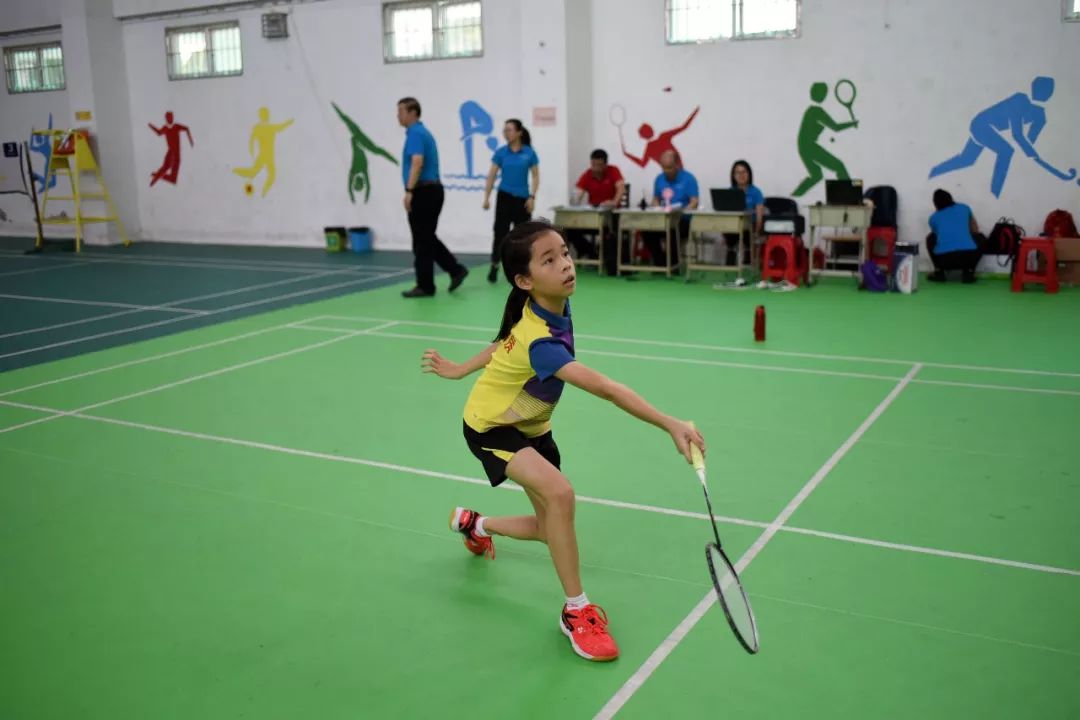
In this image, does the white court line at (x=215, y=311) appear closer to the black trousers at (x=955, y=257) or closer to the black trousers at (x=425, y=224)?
the black trousers at (x=425, y=224)

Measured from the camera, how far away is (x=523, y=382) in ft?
13.4

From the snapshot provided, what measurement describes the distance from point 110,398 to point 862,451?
5665mm

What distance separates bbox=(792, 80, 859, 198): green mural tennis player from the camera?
13656mm

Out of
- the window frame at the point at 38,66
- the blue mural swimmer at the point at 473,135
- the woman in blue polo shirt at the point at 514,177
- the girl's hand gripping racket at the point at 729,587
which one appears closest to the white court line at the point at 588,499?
the girl's hand gripping racket at the point at 729,587

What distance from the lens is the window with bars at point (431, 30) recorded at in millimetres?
16250

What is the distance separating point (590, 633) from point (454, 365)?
130 centimetres

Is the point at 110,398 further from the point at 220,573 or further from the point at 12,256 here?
the point at 12,256

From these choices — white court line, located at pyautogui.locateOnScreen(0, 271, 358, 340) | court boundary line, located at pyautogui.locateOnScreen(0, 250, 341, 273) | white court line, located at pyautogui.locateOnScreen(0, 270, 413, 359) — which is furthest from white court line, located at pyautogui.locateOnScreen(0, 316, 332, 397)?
court boundary line, located at pyautogui.locateOnScreen(0, 250, 341, 273)

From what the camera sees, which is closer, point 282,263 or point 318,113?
point 282,263

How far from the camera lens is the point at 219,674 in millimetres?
3793

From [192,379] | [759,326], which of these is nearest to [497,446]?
[192,379]

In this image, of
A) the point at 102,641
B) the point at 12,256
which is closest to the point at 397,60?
the point at 12,256

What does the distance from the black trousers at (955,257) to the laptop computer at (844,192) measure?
1087mm

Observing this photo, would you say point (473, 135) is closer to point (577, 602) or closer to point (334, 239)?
point (334, 239)
